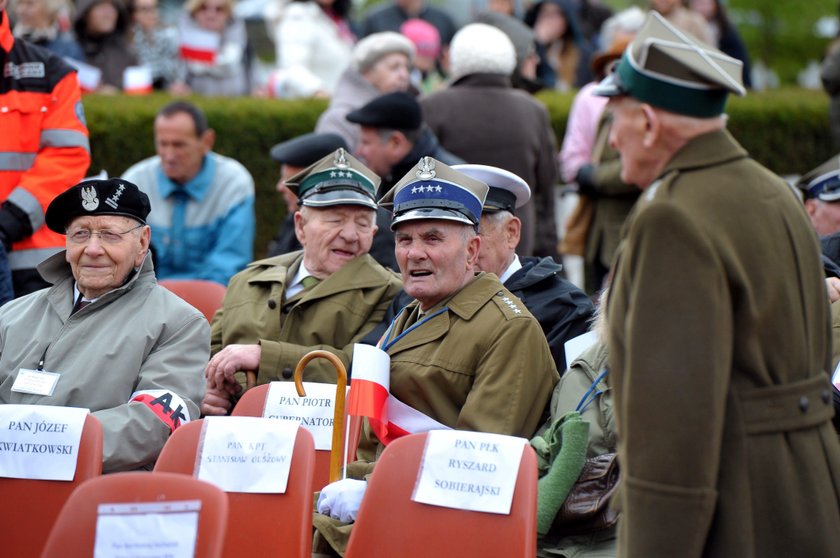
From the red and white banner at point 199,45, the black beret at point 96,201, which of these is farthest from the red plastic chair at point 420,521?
the red and white banner at point 199,45

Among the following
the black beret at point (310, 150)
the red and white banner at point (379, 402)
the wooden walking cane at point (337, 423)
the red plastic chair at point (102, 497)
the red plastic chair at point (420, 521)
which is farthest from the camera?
the black beret at point (310, 150)

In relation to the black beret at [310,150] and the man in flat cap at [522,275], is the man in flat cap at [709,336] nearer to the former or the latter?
the man in flat cap at [522,275]

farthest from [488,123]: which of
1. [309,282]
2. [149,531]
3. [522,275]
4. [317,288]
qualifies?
[149,531]

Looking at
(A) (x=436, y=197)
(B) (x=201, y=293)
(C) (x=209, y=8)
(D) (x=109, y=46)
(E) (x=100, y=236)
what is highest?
(C) (x=209, y=8)

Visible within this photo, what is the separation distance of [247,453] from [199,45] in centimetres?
698

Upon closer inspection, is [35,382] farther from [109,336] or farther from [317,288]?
[317,288]

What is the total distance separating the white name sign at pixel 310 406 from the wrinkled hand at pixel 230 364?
453 mm

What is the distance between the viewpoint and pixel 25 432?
4.12m

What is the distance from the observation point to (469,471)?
3.66m

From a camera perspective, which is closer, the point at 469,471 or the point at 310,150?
the point at 469,471

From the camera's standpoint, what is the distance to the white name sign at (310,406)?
4590 mm

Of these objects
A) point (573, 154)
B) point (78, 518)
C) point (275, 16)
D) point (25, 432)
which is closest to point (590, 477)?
point (78, 518)

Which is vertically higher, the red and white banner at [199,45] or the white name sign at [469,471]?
the red and white banner at [199,45]

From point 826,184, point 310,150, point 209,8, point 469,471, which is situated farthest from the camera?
point 209,8
